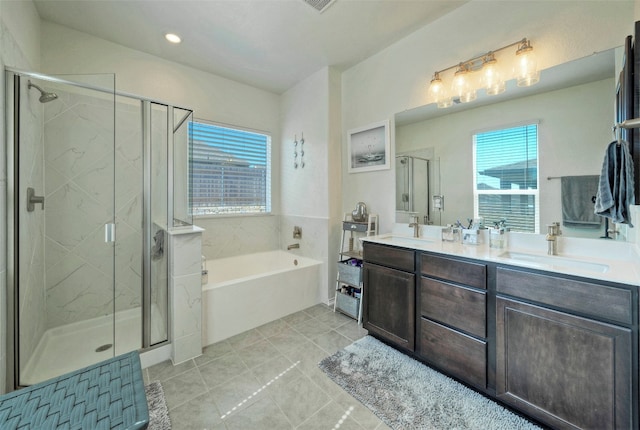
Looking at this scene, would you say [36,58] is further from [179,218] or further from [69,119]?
[179,218]

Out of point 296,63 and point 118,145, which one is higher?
point 296,63

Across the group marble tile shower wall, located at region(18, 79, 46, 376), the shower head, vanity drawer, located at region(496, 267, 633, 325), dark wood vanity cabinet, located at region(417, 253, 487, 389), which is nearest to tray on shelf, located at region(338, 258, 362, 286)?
dark wood vanity cabinet, located at region(417, 253, 487, 389)

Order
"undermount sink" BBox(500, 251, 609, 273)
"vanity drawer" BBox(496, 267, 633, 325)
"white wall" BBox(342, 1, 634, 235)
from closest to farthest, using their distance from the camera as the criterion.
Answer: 1. "vanity drawer" BBox(496, 267, 633, 325)
2. "undermount sink" BBox(500, 251, 609, 273)
3. "white wall" BBox(342, 1, 634, 235)

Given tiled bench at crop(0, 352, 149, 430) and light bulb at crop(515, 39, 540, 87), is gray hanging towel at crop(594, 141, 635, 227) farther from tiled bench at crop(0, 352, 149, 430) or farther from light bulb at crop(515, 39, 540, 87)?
tiled bench at crop(0, 352, 149, 430)

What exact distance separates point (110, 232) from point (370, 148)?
2.46m

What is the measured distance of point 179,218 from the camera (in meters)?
2.10

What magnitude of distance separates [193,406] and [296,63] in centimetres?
320

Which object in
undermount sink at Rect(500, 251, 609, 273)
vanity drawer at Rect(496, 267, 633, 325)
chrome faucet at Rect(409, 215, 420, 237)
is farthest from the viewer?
chrome faucet at Rect(409, 215, 420, 237)

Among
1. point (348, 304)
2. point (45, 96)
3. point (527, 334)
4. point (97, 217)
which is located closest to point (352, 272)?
point (348, 304)

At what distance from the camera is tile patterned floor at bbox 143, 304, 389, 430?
1.44 m

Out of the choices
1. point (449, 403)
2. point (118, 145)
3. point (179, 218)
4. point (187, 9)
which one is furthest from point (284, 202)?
point (449, 403)

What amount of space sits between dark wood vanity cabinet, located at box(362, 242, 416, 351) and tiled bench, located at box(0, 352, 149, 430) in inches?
64.8

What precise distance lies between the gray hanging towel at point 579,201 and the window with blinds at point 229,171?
10.2 ft

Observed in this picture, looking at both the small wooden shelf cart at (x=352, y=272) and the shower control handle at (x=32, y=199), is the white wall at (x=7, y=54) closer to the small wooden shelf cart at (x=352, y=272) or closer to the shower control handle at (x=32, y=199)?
the shower control handle at (x=32, y=199)
